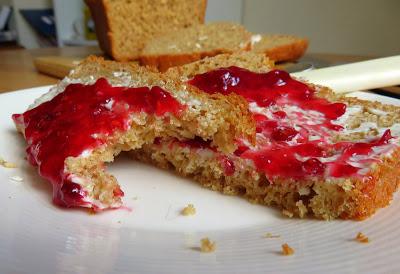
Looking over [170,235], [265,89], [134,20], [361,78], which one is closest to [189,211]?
Answer: [170,235]

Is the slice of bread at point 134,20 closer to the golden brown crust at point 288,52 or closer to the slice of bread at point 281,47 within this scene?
the slice of bread at point 281,47

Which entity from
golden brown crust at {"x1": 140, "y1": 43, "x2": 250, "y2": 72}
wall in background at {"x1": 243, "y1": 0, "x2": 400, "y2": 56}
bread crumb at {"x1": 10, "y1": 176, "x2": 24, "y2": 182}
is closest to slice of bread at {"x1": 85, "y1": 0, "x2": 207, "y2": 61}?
golden brown crust at {"x1": 140, "y1": 43, "x2": 250, "y2": 72}

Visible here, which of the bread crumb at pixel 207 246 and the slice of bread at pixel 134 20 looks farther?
the slice of bread at pixel 134 20

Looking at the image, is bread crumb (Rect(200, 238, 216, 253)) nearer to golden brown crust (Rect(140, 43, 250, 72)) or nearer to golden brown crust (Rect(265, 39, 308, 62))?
golden brown crust (Rect(140, 43, 250, 72))

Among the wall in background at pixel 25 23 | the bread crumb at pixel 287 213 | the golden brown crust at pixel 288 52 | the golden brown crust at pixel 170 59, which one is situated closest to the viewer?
the bread crumb at pixel 287 213

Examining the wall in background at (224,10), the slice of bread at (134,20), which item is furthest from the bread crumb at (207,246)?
the wall in background at (224,10)

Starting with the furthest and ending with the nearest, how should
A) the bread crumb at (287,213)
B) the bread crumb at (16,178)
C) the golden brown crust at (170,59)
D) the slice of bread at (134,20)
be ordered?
1. the slice of bread at (134,20)
2. the golden brown crust at (170,59)
3. the bread crumb at (16,178)
4. the bread crumb at (287,213)

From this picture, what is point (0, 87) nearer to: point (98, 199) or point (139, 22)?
point (139, 22)
